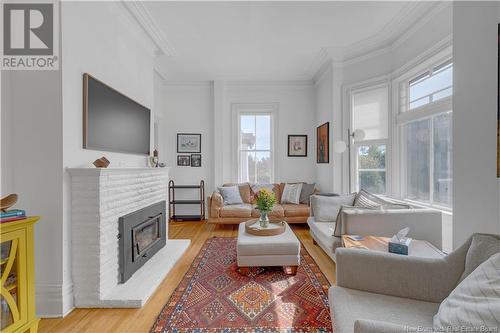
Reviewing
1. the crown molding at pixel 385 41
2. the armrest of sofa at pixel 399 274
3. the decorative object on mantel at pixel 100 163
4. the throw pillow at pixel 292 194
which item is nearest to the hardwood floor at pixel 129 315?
the armrest of sofa at pixel 399 274

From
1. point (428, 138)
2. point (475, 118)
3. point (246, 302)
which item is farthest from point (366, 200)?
point (246, 302)

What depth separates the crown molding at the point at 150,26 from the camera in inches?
105

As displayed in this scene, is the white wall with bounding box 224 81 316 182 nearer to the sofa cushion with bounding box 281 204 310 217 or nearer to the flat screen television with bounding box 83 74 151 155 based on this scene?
the sofa cushion with bounding box 281 204 310 217

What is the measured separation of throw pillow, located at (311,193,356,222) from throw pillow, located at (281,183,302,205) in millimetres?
1215

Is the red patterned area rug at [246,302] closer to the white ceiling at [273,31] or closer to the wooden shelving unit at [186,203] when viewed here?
the wooden shelving unit at [186,203]

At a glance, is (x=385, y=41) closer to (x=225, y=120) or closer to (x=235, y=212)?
(x=225, y=120)

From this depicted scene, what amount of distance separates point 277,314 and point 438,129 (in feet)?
9.02

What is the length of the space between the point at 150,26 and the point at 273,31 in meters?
1.64

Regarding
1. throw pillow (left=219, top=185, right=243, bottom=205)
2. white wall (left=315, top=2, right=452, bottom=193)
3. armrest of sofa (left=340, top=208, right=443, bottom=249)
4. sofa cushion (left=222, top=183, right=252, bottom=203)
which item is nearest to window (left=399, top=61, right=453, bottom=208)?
white wall (left=315, top=2, right=452, bottom=193)

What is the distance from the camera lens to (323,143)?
4.73 metres

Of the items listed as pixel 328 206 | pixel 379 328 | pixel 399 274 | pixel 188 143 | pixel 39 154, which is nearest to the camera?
pixel 379 328

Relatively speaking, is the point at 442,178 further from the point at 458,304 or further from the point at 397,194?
the point at 458,304

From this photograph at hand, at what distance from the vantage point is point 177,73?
15.7 ft

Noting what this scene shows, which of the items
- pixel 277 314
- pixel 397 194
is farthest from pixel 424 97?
pixel 277 314
